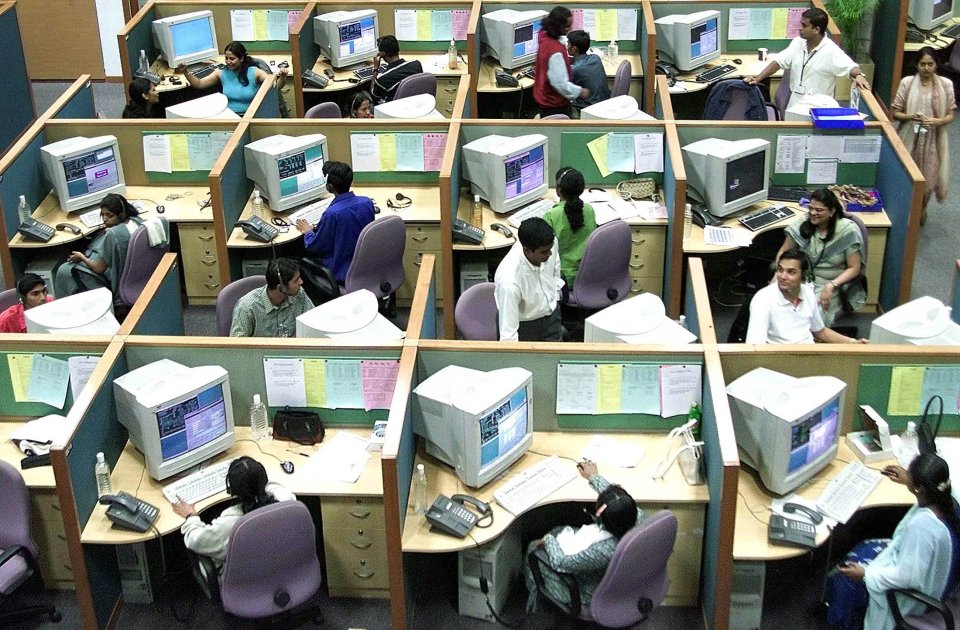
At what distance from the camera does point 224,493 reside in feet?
14.8

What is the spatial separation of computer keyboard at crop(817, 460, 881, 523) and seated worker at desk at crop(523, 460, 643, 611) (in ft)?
2.29

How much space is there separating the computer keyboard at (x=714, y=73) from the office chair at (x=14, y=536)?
5537mm

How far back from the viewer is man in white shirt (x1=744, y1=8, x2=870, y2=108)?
290 inches

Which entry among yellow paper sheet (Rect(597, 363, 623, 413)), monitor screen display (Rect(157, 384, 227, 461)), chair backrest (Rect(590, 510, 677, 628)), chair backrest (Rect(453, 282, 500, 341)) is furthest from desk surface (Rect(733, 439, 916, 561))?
monitor screen display (Rect(157, 384, 227, 461))

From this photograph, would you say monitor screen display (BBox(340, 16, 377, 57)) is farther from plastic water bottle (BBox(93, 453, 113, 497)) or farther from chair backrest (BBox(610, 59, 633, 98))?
plastic water bottle (BBox(93, 453, 113, 497))

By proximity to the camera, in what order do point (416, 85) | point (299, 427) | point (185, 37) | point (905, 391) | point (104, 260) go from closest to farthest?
1. point (905, 391)
2. point (299, 427)
3. point (104, 260)
4. point (416, 85)
5. point (185, 37)

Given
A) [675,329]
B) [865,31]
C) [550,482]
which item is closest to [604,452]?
[550,482]

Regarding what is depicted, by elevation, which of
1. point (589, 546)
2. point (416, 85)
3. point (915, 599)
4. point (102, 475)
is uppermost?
point (416, 85)

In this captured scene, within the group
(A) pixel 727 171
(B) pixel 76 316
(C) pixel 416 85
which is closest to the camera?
(B) pixel 76 316

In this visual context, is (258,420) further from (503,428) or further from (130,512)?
(503,428)

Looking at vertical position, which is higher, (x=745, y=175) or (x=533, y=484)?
(x=745, y=175)

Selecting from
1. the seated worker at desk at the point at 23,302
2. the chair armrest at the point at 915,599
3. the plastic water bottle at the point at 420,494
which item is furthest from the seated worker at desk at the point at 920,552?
the seated worker at desk at the point at 23,302

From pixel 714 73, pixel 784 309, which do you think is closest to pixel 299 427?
pixel 784 309

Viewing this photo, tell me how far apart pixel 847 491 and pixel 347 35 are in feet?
17.9
